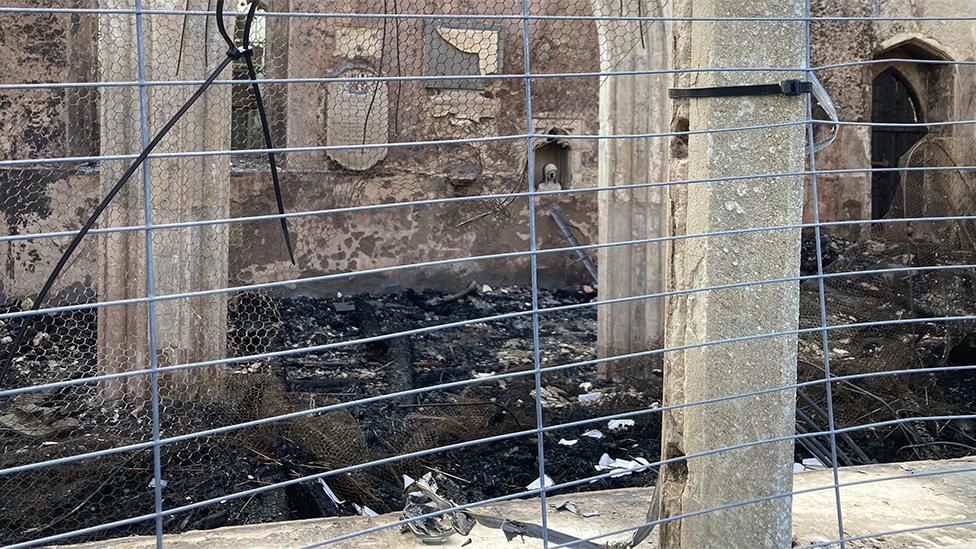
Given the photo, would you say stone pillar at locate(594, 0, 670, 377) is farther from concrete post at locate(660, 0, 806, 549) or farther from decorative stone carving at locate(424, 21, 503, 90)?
concrete post at locate(660, 0, 806, 549)

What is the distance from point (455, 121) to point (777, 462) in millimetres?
9420

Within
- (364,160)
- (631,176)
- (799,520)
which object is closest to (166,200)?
(631,176)

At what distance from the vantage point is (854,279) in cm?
812

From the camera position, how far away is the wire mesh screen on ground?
7.89 ft

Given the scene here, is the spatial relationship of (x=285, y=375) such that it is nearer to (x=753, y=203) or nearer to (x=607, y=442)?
(x=607, y=442)

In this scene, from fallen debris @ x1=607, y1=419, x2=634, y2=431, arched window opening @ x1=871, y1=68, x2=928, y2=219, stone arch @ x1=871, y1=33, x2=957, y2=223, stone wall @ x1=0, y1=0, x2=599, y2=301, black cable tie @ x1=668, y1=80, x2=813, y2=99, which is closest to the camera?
black cable tie @ x1=668, y1=80, x2=813, y2=99

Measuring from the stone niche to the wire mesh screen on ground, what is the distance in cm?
4

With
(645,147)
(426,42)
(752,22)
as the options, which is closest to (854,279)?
(645,147)

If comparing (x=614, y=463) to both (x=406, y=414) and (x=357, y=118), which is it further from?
(x=357, y=118)

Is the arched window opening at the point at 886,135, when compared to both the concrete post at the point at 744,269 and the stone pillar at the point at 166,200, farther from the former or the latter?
the concrete post at the point at 744,269

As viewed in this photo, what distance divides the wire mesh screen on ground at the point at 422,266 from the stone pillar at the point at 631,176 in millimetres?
25

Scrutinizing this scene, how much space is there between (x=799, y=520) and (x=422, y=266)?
61.8 inches

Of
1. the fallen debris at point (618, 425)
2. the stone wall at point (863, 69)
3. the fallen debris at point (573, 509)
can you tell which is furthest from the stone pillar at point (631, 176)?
the stone wall at point (863, 69)

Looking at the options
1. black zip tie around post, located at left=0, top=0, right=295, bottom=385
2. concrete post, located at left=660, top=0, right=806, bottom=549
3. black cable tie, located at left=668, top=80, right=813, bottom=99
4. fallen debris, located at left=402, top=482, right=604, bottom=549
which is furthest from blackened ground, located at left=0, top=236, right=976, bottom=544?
black zip tie around post, located at left=0, top=0, right=295, bottom=385
